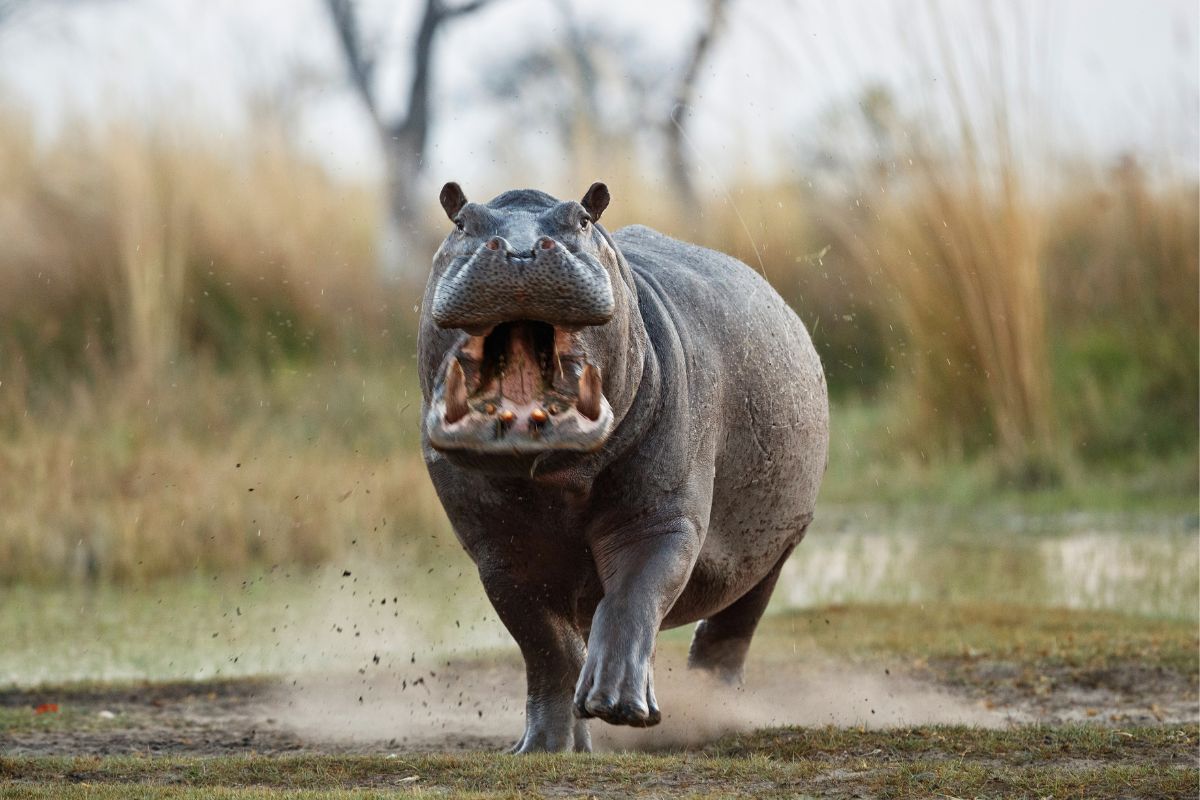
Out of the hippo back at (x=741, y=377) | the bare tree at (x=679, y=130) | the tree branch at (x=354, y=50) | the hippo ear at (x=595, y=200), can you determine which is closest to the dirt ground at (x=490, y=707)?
the hippo back at (x=741, y=377)

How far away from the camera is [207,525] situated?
8258mm

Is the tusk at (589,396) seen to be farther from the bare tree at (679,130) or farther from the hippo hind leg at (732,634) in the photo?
the bare tree at (679,130)

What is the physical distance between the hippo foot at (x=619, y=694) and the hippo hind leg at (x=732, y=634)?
1.69 m

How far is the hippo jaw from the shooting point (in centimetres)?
348

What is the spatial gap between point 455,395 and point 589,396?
27cm

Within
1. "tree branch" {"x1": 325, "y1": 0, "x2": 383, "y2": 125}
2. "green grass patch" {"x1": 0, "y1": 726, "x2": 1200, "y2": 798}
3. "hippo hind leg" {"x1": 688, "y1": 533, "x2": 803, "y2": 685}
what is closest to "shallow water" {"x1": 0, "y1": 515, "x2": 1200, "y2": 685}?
"hippo hind leg" {"x1": 688, "y1": 533, "x2": 803, "y2": 685}

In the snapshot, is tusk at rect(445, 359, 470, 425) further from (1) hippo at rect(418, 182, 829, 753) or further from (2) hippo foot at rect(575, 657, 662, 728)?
(2) hippo foot at rect(575, 657, 662, 728)

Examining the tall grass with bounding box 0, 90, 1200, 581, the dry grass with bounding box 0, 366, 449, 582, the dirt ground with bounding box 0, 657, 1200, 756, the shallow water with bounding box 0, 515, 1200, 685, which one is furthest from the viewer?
the tall grass with bounding box 0, 90, 1200, 581

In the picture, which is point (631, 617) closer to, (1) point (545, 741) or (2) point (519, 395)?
(2) point (519, 395)

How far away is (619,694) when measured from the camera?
142 inches

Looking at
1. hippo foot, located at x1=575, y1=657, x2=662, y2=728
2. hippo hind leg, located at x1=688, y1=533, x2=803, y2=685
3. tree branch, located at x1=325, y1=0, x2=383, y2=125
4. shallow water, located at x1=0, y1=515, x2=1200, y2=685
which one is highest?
tree branch, located at x1=325, y1=0, x2=383, y2=125

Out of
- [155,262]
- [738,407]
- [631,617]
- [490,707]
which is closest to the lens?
[631,617]

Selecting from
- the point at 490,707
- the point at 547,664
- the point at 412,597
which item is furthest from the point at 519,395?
the point at 412,597

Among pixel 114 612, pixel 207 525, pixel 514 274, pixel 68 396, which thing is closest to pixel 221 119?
pixel 68 396
